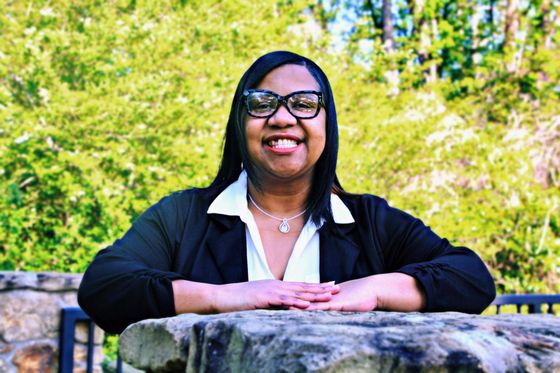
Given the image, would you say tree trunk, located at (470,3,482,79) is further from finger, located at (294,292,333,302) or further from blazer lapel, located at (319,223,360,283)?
finger, located at (294,292,333,302)

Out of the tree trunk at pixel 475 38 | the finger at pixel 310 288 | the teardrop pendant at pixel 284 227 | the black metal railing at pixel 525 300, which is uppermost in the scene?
the tree trunk at pixel 475 38

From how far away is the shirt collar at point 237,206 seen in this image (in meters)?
1.95

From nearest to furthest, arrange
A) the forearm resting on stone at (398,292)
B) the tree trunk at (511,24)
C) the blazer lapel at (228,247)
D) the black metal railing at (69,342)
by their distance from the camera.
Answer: the forearm resting on stone at (398,292) → the blazer lapel at (228,247) → the black metal railing at (69,342) → the tree trunk at (511,24)

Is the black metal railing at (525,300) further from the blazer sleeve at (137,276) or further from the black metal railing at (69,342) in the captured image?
the blazer sleeve at (137,276)

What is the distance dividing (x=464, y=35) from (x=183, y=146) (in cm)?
900

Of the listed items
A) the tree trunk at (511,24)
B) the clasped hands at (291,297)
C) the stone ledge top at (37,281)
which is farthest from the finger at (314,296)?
the tree trunk at (511,24)

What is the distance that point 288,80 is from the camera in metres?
1.90

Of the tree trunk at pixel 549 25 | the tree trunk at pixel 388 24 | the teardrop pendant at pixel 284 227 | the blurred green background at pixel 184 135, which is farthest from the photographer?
the tree trunk at pixel 388 24

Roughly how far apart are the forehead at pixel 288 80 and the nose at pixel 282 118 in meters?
0.04

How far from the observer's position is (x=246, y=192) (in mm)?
2055

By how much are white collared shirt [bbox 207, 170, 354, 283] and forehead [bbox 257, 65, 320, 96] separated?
31cm

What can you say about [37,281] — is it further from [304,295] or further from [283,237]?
[304,295]

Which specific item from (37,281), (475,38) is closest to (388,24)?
(475,38)

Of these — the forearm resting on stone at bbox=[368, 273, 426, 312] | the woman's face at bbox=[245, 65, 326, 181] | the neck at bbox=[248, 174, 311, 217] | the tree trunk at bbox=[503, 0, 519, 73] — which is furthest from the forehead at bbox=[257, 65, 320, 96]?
the tree trunk at bbox=[503, 0, 519, 73]
